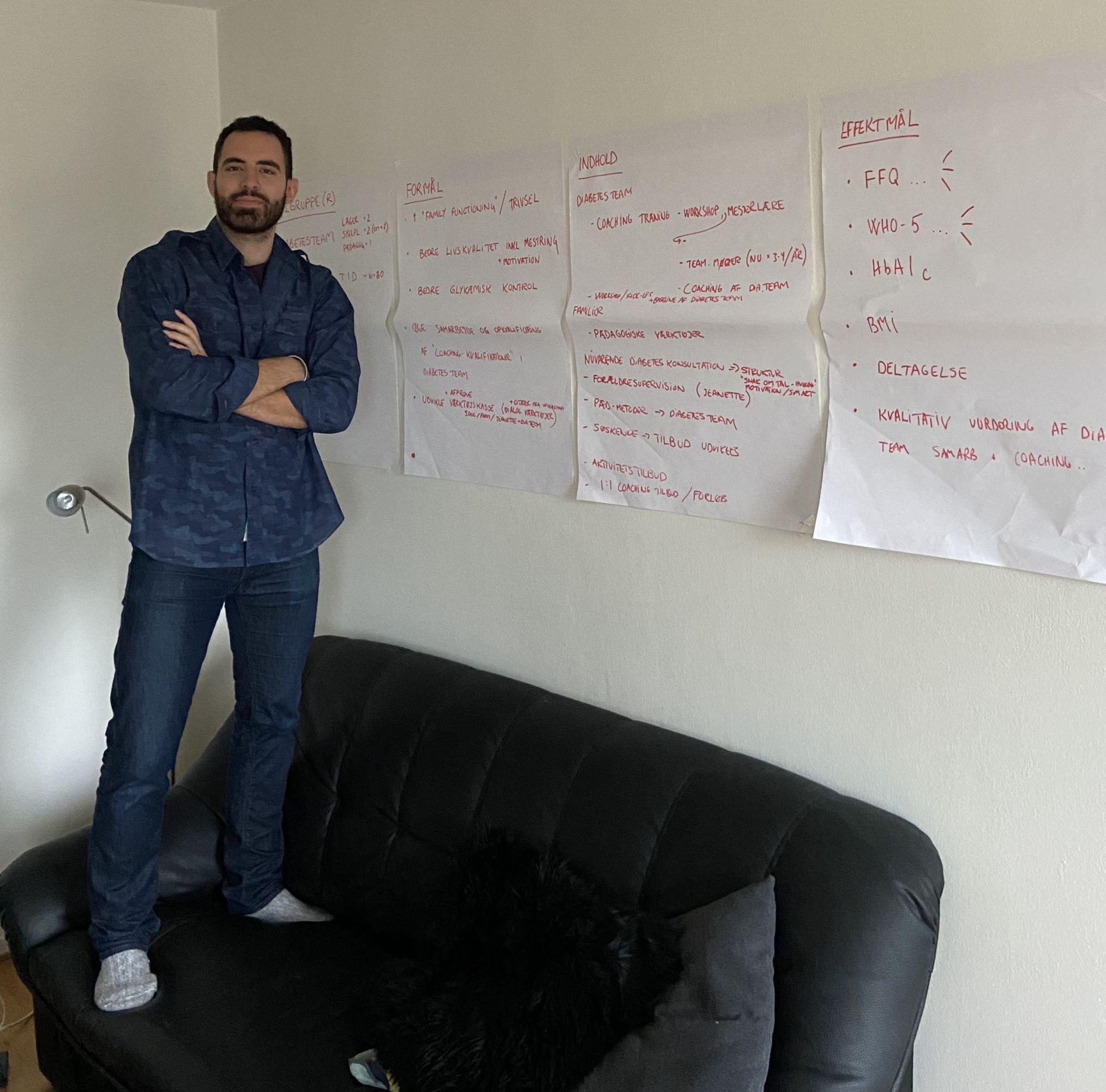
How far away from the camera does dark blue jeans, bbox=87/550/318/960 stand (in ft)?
7.16

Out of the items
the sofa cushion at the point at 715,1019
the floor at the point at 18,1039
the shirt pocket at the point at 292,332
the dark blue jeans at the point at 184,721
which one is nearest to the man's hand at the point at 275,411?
the shirt pocket at the point at 292,332

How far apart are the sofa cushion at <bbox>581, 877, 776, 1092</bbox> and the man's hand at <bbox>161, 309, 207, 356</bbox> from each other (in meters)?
1.43

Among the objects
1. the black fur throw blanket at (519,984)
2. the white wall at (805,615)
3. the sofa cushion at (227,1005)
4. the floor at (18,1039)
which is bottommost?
the floor at (18,1039)

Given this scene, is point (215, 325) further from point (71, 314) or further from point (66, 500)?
point (71, 314)

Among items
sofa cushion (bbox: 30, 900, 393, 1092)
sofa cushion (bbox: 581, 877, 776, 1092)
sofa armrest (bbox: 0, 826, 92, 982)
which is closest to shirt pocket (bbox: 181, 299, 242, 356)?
sofa armrest (bbox: 0, 826, 92, 982)

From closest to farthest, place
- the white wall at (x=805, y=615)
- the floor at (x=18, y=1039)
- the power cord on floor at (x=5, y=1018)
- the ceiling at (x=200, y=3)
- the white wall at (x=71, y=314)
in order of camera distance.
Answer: the white wall at (x=805, y=615) < the floor at (x=18, y=1039) < the power cord on floor at (x=5, y=1018) < the white wall at (x=71, y=314) < the ceiling at (x=200, y=3)

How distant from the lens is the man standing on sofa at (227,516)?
2.18m

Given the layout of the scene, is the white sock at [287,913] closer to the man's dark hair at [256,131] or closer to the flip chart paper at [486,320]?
the flip chart paper at [486,320]

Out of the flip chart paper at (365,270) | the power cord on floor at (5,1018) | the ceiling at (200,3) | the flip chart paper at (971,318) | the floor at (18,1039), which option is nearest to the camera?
the flip chart paper at (971,318)

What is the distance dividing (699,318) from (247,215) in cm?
97

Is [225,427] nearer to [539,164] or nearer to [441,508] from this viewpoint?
[441,508]

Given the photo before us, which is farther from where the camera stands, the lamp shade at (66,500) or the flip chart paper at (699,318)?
the lamp shade at (66,500)

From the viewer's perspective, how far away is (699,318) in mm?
1896

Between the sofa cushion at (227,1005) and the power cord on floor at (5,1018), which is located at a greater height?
the sofa cushion at (227,1005)
